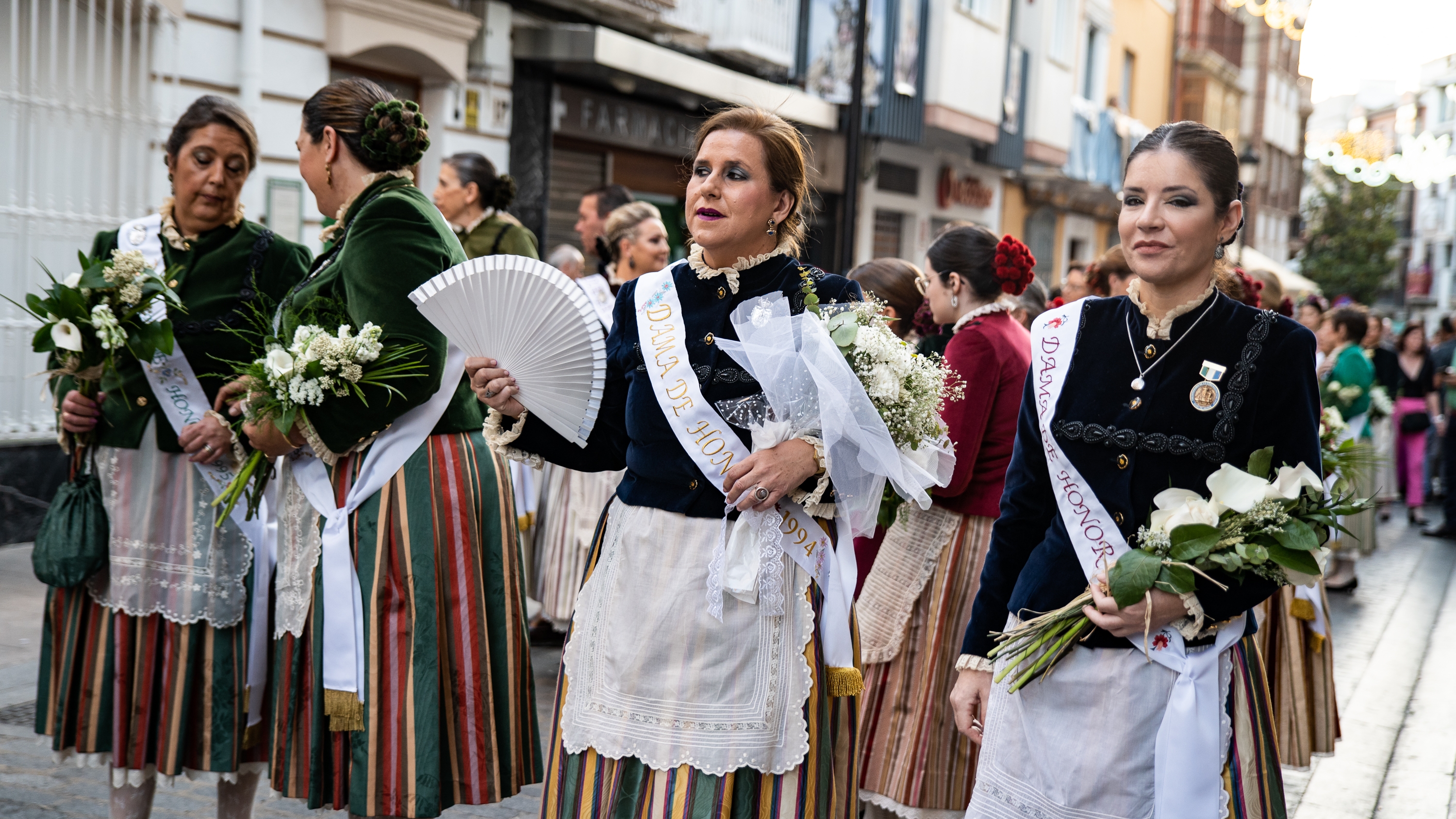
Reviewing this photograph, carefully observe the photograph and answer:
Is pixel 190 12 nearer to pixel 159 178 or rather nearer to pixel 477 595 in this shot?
pixel 159 178

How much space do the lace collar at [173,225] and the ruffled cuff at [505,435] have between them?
1.36 metres

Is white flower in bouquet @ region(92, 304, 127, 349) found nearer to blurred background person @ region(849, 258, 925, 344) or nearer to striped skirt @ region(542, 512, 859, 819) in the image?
striped skirt @ region(542, 512, 859, 819)

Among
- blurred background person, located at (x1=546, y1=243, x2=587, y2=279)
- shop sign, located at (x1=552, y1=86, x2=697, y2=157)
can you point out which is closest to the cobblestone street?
blurred background person, located at (x1=546, y1=243, x2=587, y2=279)

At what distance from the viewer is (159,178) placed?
310 inches

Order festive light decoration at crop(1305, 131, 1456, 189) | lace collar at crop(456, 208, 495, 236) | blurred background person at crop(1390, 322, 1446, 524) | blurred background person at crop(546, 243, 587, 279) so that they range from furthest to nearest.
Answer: festive light decoration at crop(1305, 131, 1456, 189) → blurred background person at crop(1390, 322, 1446, 524) → blurred background person at crop(546, 243, 587, 279) → lace collar at crop(456, 208, 495, 236)

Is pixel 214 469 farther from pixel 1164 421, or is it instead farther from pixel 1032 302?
pixel 1032 302

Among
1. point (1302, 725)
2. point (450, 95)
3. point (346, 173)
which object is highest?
point (450, 95)

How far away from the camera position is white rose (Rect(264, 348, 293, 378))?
10.6 feet

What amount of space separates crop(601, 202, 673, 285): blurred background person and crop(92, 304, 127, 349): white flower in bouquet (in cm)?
286

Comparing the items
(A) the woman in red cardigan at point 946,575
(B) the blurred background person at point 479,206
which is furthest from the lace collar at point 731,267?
(B) the blurred background person at point 479,206

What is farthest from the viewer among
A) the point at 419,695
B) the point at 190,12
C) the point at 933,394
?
the point at 190,12

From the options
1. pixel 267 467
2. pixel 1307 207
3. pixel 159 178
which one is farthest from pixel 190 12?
pixel 1307 207

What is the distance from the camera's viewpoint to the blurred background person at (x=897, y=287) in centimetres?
466

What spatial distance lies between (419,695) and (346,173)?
1.36 meters
